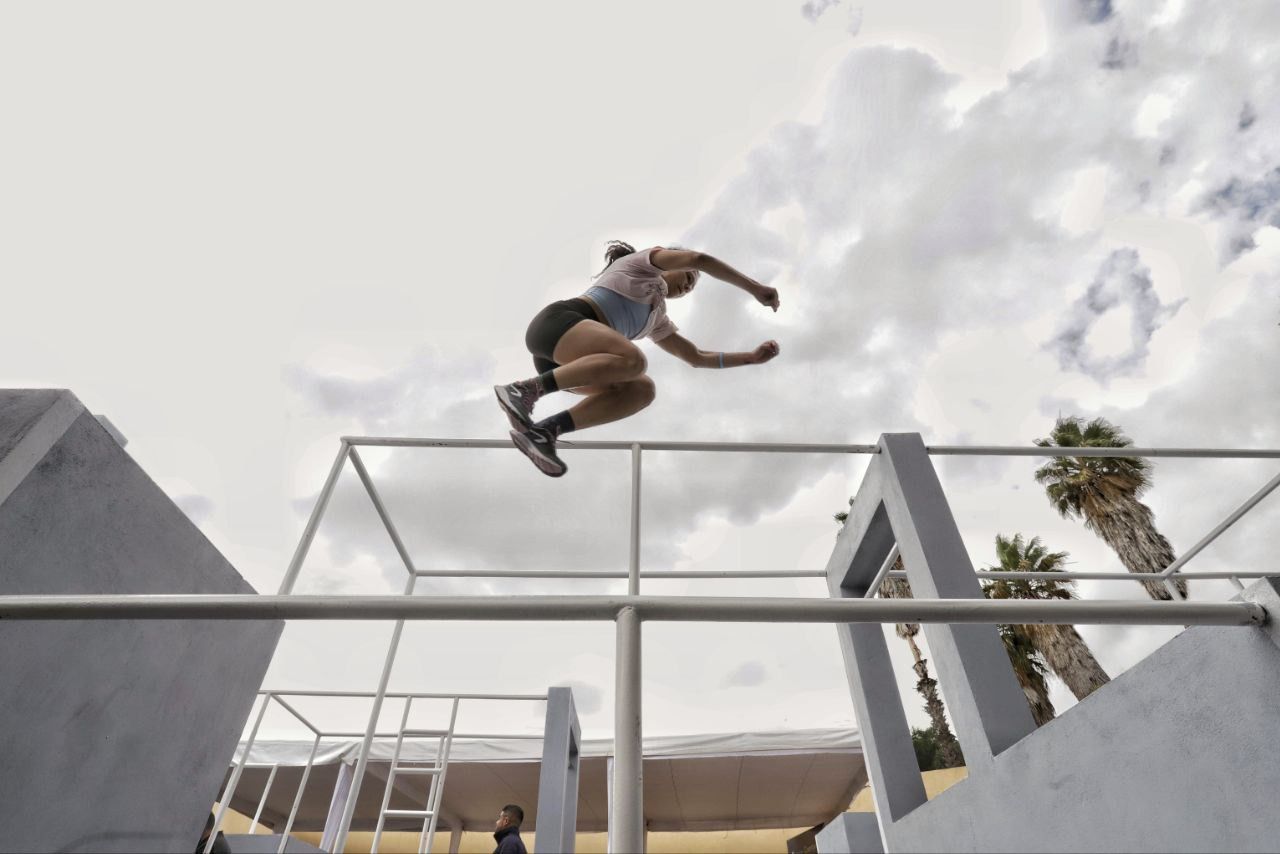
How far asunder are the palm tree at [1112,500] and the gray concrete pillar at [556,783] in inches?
423

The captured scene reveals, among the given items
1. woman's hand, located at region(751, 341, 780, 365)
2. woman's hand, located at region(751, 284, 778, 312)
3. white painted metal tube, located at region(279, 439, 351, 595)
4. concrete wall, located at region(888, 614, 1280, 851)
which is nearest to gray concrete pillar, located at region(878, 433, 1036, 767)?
concrete wall, located at region(888, 614, 1280, 851)

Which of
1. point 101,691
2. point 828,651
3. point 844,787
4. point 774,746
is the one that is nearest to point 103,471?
point 101,691

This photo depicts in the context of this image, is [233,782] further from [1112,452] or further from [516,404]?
[1112,452]

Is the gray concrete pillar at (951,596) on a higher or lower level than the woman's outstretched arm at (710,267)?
lower

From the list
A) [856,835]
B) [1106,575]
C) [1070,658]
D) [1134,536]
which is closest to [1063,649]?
[1070,658]

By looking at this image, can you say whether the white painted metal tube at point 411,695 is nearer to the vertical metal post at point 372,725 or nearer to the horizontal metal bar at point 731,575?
the vertical metal post at point 372,725

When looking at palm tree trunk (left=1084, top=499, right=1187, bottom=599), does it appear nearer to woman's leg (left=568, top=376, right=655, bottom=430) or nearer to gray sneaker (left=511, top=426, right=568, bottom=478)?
woman's leg (left=568, top=376, right=655, bottom=430)

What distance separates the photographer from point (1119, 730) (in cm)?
126

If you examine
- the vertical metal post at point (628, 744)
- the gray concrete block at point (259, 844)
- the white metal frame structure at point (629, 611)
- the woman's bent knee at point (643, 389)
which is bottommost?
the vertical metal post at point (628, 744)

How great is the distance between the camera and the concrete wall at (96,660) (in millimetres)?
1420

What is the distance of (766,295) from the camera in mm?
2268

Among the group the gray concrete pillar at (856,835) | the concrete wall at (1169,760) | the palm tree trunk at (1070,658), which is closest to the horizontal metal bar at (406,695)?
the gray concrete pillar at (856,835)

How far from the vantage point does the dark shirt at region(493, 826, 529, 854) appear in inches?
181

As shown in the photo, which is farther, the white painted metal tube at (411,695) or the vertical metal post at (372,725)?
the white painted metal tube at (411,695)
